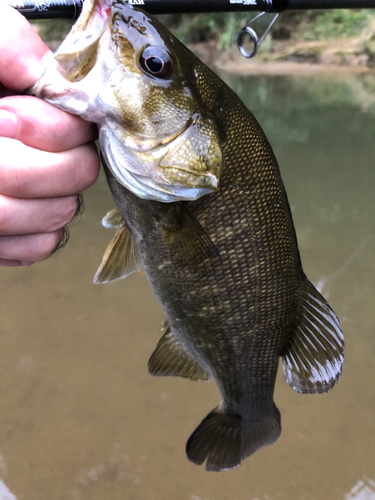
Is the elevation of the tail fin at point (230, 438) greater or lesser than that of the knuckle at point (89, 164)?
lesser

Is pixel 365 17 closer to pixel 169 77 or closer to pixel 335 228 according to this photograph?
pixel 335 228

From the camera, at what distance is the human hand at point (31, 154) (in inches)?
22.4

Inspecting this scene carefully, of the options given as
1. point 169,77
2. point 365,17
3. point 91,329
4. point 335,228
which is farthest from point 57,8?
point 365,17

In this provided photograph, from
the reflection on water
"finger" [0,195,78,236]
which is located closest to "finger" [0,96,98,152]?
"finger" [0,195,78,236]

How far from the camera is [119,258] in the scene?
2.88 ft

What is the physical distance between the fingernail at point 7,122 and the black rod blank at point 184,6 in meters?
0.32

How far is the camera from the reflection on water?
1.63 meters

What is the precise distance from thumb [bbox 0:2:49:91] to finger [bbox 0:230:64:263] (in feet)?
0.90

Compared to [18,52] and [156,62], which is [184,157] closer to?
[156,62]

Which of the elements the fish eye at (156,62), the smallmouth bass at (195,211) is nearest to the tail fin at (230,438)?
the smallmouth bass at (195,211)

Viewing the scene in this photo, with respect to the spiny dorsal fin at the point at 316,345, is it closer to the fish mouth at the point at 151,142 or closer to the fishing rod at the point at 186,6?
the fish mouth at the point at 151,142

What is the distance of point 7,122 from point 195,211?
37cm

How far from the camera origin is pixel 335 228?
3012 mm

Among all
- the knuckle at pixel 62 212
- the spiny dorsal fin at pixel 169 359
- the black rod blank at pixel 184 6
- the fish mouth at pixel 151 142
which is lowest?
the spiny dorsal fin at pixel 169 359
